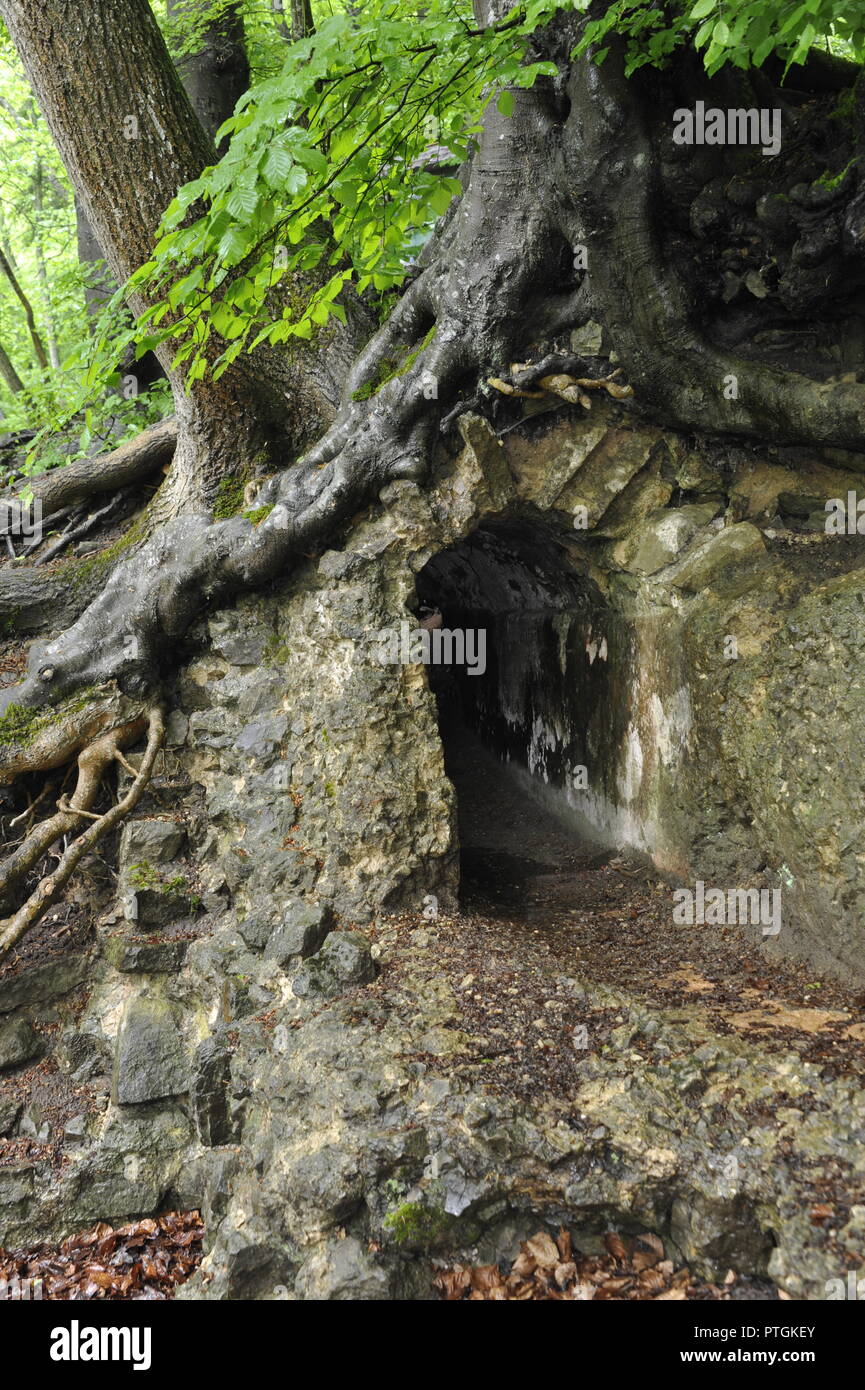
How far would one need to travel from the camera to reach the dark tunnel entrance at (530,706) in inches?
280

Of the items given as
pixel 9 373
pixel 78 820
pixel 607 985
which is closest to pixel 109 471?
pixel 78 820

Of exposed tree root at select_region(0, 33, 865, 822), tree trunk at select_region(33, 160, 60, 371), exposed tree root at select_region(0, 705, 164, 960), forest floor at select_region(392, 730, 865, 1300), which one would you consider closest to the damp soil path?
forest floor at select_region(392, 730, 865, 1300)

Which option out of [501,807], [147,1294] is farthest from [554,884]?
[147,1294]

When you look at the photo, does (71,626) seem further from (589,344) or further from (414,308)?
(589,344)

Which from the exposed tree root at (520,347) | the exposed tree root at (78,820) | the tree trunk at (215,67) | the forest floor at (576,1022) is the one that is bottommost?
the forest floor at (576,1022)

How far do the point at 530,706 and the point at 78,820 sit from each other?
4.50 meters

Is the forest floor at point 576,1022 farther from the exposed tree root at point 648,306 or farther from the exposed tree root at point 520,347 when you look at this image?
the exposed tree root at point 648,306

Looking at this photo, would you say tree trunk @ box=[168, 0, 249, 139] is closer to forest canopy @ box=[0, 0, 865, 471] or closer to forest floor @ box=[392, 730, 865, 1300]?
forest canopy @ box=[0, 0, 865, 471]

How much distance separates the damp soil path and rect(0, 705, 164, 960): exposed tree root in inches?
93.2

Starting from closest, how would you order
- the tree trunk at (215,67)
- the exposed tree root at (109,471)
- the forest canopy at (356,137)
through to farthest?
the forest canopy at (356,137), the exposed tree root at (109,471), the tree trunk at (215,67)

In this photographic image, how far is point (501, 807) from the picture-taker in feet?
30.7

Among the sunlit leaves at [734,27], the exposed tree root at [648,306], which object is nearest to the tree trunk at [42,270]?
the exposed tree root at [648,306]

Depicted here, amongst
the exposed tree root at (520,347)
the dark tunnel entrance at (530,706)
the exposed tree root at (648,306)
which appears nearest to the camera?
the exposed tree root at (648,306)

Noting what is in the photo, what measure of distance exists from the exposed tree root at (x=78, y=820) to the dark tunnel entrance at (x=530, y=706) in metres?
2.19
